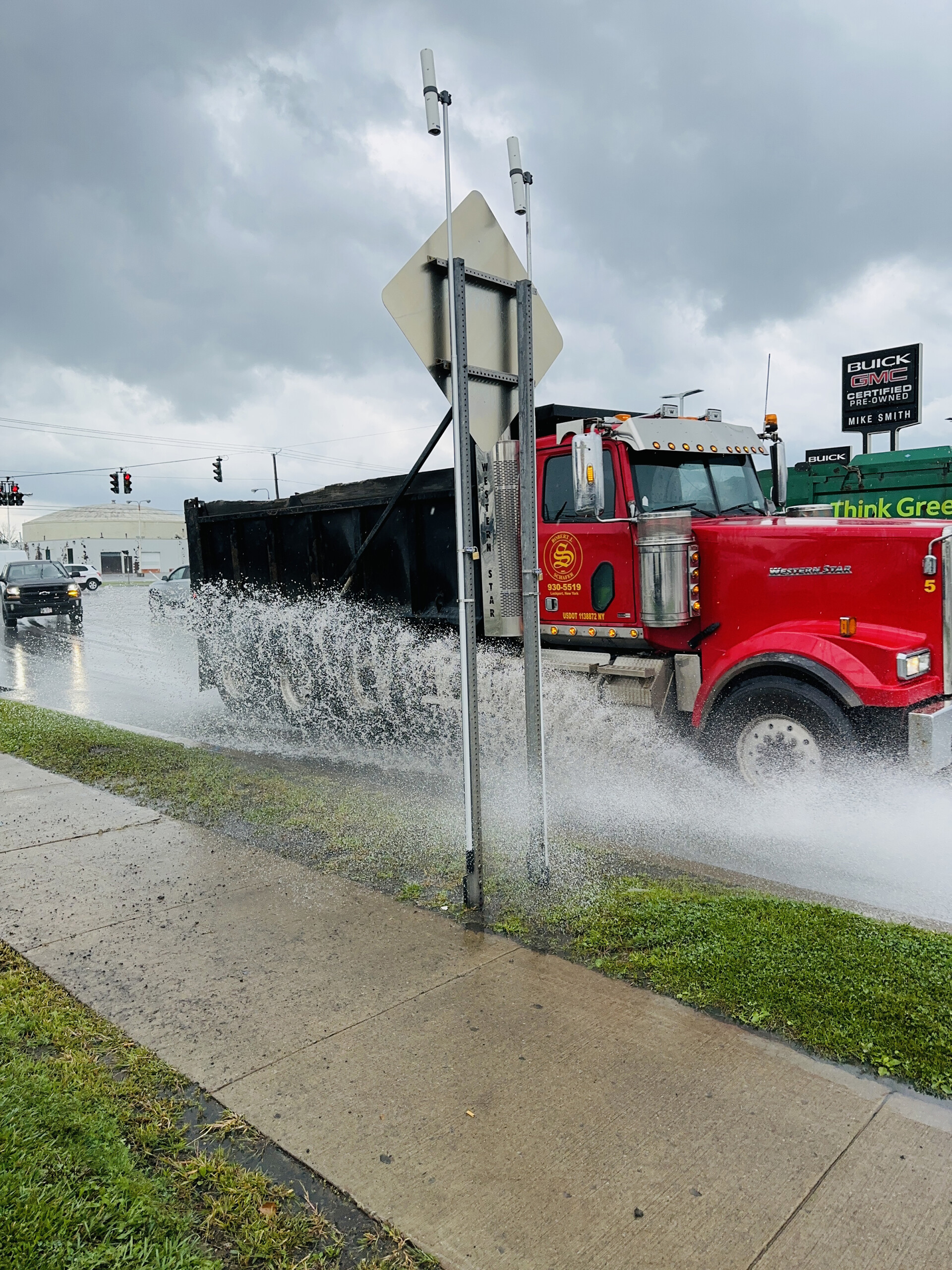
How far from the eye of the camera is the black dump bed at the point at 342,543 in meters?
8.11

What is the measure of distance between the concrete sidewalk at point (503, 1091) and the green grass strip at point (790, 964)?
0.13 m

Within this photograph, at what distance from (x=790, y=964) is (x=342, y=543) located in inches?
251

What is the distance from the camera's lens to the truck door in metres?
6.83

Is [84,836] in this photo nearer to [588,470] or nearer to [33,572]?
[588,470]

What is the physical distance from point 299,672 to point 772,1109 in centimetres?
742

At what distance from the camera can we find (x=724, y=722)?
6285 mm

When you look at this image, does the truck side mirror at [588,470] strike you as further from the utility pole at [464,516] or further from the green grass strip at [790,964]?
the green grass strip at [790,964]

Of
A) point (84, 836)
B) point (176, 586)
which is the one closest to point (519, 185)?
point (84, 836)

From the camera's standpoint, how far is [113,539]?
319ft

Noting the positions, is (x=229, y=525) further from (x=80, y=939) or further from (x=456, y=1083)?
(x=456, y=1083)

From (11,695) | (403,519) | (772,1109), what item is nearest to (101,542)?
(11,695)

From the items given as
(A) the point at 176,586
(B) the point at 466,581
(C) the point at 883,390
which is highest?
(C) the point at 883,390

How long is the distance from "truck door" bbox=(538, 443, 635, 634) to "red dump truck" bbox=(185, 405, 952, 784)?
0.04 ft

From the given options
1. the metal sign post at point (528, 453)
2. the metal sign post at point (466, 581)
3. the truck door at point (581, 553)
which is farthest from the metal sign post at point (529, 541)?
the truck door at point (581, 553)
